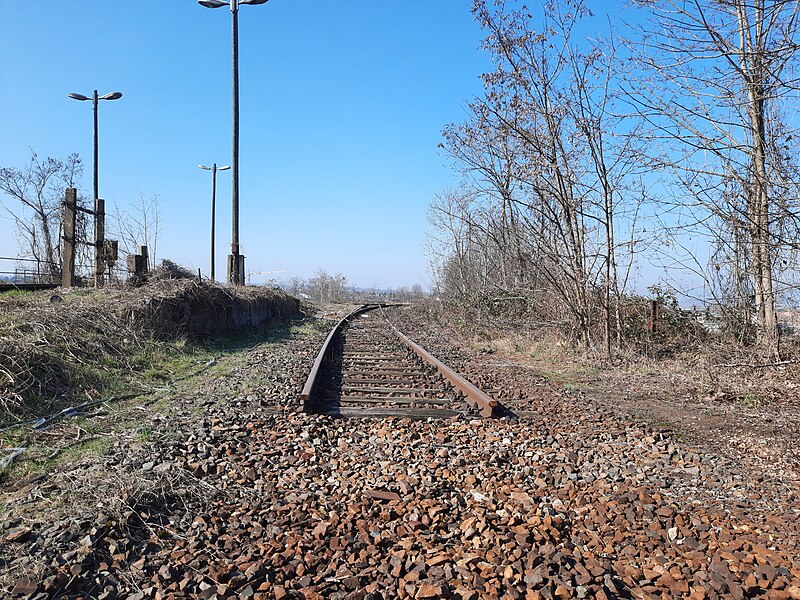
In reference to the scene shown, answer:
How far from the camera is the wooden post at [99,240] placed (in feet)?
45.8

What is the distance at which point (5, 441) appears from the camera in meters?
4.68

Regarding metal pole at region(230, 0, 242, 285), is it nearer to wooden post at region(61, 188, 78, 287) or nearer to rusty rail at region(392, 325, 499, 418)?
wooden post at region(61, 188, 78, 287)

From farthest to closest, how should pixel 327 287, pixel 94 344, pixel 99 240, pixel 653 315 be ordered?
pixel 327 287 < pixel 99 240 < pixel 653 315 < pixel 94 344

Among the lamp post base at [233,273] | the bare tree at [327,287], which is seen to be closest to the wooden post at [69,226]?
the lamp post base at [233,273]

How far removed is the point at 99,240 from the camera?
14.1m

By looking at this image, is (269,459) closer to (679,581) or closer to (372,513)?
(372,513)

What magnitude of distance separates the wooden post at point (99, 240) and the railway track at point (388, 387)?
6.51 meters

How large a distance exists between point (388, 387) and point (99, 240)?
1002 cm

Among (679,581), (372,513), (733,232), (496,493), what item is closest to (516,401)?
(496,493)

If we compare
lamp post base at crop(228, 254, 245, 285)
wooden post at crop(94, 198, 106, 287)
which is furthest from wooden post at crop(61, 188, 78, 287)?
lamp post base at crop(228, 254, 245, 285)

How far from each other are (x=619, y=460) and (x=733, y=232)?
5.60 metres

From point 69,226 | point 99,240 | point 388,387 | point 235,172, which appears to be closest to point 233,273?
point 235,172

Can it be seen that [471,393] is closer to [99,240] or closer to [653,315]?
[653,315]

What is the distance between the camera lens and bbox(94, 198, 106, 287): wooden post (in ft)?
45.8
